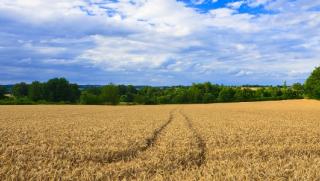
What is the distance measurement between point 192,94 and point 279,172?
347ft

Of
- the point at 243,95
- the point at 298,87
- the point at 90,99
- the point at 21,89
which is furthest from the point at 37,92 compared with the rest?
the point at 298,87

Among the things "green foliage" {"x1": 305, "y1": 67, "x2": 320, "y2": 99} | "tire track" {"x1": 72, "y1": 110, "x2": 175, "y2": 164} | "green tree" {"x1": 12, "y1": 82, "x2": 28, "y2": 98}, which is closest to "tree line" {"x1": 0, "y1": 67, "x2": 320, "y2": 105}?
"green foliage" {"x1": 305, "y1": 67, "x2": 320, "y2": 99}

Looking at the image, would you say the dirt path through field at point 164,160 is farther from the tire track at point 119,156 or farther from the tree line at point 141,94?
the tree line at point 141,94

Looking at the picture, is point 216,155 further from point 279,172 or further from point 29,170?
point 29,170

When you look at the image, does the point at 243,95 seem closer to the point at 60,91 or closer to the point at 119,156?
the point at 60,91

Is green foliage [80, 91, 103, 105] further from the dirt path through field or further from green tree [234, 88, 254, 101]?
the dirt path through field

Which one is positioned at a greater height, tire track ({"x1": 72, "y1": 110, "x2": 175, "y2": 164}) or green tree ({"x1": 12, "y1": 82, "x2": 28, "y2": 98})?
green tree ({"x1": 12, "y1": 82, "x2": 28, "y2": 98})

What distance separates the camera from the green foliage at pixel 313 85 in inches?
3927

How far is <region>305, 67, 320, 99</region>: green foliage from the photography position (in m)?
99.8

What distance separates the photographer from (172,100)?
11362 cm

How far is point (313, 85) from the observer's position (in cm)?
10194

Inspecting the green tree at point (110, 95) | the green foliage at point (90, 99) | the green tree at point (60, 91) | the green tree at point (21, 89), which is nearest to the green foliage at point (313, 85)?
the green tree at point (110, 95)

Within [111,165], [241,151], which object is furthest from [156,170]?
[241,151]

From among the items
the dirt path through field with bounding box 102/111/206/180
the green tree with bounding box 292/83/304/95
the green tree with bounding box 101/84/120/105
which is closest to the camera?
the dirt path through field with bounding box 102/111/206/180
